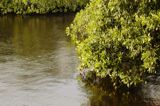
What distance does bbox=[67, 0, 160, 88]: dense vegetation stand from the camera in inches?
683

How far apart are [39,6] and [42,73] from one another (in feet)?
78.1

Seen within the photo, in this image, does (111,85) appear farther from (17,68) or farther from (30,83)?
(17,68)

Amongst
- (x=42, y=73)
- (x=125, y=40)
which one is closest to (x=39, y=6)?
(x=42, y=73)

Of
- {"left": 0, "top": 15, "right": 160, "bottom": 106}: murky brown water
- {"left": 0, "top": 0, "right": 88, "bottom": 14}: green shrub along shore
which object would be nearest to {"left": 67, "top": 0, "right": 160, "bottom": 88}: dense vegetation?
{"left": 0, "top": 15, "right": 160, "bottom": 106}: murky brown water

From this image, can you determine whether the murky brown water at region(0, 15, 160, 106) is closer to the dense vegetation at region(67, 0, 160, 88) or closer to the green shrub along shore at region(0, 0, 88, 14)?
the dense vegetation at region(67, 0, 160, 88)

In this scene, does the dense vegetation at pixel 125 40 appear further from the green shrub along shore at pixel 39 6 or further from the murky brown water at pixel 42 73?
the green shrub along shore at pixel 39 6

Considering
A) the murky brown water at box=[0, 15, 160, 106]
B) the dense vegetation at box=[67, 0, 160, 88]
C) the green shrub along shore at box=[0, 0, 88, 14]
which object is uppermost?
the dense vegetation at box=[67, 0, 160, 88]

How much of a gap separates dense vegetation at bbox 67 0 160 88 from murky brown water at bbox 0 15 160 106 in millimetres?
1756

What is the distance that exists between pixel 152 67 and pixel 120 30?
2.01 meters

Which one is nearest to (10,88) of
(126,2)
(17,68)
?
(17,68)

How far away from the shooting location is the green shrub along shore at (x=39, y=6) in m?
46.9

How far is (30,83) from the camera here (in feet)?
72.8

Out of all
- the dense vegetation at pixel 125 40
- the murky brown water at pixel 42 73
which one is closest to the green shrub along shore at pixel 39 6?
the murky brown water at pixel 42 73

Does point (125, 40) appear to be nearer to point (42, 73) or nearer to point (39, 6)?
point (42, 73)
